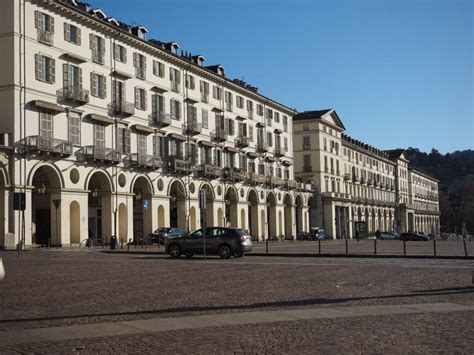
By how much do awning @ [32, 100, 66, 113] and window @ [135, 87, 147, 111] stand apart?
9974mm

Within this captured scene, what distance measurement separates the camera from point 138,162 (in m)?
50.8

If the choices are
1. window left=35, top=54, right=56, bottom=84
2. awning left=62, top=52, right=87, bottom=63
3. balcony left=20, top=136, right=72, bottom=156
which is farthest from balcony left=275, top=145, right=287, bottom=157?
window left=35, top=54, right=56, bottom=84

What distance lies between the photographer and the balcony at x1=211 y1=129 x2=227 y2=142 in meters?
64.2

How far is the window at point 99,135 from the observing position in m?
47.0

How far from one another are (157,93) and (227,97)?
14520mm

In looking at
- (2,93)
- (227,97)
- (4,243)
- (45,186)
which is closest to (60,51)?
(2,93)

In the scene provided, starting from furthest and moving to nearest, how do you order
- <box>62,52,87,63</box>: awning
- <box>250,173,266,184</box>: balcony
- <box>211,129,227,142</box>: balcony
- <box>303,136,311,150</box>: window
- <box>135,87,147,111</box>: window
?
1. <box>303,136,311,150</box>: window
2. <box>250,173,266,184</box>: balcony
3. <box>211,129,227,142</box>: balcony
4. <box>135,87,147,111</box>: window
5. <box>62,52,87,63</box>: awning

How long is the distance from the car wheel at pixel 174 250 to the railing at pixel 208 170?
30156mm

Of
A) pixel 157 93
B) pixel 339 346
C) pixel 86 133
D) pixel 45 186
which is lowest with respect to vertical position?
pixel 339 346

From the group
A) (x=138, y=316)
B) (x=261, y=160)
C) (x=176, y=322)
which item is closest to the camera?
(x=176, y=322)

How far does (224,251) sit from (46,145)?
1846 cm

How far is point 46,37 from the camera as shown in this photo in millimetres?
42156

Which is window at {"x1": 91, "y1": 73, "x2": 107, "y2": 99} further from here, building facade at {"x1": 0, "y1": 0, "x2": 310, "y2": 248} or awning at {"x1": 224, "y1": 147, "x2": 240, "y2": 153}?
awning at {"x1": 224, "y1": 147, "x2": 240, "y2": 153}

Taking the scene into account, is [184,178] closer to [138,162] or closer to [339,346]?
[138,162]
